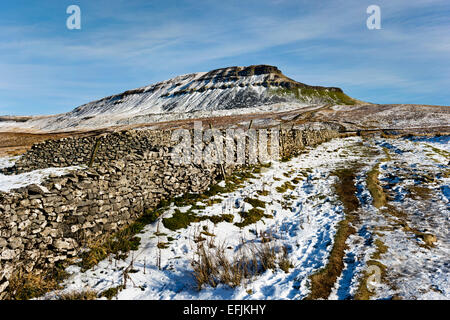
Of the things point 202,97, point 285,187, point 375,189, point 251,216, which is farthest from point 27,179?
point 202,97

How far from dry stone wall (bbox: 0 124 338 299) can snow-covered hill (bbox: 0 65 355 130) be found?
111522 mm

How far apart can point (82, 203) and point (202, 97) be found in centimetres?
14454

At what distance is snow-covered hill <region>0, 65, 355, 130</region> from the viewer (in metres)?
133

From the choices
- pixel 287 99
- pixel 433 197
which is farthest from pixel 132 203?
pixel 287 99

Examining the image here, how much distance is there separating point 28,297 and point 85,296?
143 centimetres

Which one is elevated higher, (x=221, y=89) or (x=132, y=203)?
(x=221, y=89)

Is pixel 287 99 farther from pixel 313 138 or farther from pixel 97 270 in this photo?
pixel 97 270

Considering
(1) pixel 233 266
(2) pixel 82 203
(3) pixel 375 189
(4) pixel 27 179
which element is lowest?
(1) pixel 233 266

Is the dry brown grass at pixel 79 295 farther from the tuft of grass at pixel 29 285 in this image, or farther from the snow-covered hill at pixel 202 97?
the snow-covered hill at pixel 202 97

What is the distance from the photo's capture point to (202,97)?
5787 inches

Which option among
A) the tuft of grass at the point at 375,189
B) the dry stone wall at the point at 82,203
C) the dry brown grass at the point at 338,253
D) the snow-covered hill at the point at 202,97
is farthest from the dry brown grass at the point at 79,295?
the snow-covered hill at the point at 202,97

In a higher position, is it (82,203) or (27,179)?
(27,179)

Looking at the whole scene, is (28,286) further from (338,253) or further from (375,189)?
(375,189)

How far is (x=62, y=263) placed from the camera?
710 cm
